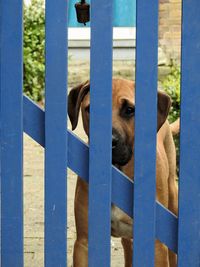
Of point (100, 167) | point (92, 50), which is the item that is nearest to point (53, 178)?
point (100, 167)

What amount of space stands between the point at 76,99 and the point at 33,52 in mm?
7342

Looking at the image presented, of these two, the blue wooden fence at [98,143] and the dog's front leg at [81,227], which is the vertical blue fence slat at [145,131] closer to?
the blue wooden fence at [98,143]

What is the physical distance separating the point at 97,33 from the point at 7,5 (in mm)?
442

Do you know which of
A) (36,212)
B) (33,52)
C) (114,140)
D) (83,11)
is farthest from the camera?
(33,52)

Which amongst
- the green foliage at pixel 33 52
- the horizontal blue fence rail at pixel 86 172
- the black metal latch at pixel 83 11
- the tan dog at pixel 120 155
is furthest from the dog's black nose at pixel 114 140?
the green foliage at pixel 33 52

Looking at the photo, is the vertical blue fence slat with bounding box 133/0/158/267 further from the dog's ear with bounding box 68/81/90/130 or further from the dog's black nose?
the dog's ear with bounding box 68/81/90/130

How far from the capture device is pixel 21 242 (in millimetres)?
3445

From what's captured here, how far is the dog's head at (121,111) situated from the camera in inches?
156

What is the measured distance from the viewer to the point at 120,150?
3957mm

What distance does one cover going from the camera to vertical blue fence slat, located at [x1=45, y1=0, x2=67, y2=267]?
329 centimetres

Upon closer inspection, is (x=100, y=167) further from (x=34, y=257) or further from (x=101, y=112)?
(x=34, y=257)

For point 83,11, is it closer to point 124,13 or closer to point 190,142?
point 190,142

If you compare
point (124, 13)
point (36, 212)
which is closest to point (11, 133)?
point (36, 212)

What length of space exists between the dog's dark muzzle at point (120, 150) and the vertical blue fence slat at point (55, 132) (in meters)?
0.62
